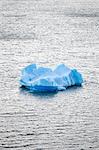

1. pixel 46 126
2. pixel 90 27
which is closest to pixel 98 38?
pixel 90 27

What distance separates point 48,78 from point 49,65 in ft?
4.97

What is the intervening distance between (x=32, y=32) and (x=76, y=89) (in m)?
5.54

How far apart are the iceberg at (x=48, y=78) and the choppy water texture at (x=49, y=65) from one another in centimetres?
16

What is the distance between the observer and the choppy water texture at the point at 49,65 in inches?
262

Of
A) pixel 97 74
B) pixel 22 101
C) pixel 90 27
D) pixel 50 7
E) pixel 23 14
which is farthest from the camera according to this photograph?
pixel 50 7

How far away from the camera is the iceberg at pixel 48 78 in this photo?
8.49m

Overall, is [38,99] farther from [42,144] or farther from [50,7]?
[50,7]

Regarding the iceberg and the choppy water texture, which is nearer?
the choppy water texture

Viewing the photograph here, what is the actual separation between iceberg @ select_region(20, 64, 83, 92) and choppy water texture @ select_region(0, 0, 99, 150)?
0.16m

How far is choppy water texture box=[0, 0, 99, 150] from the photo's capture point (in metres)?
6.66

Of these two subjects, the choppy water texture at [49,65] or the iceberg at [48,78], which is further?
the iceberg at [48,78]

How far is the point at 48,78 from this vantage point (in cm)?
859

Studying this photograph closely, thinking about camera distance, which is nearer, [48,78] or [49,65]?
[48,78]

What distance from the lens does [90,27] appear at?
15.0 m
